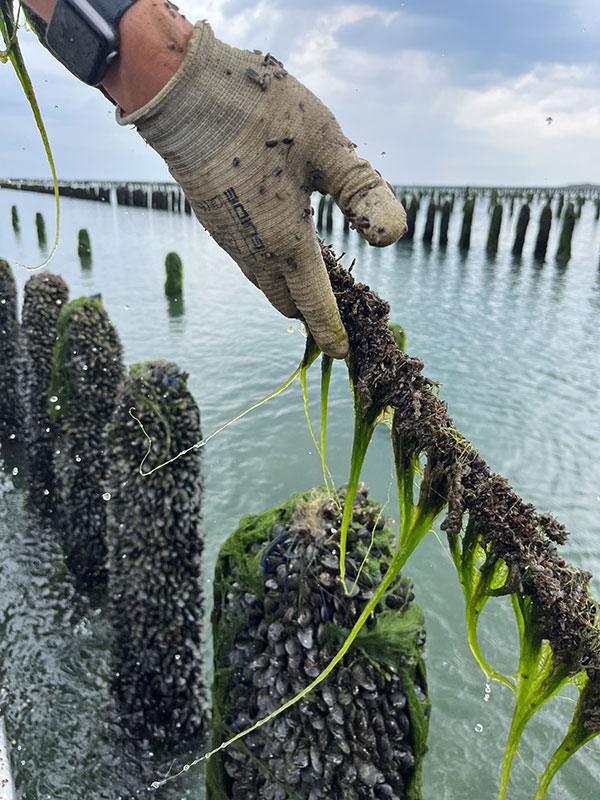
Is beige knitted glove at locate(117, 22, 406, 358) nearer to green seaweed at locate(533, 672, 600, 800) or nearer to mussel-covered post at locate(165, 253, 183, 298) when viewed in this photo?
green seaweed at locate(533, 672, 600, 800)

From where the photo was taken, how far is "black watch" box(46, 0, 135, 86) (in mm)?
1716

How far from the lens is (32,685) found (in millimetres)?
6316

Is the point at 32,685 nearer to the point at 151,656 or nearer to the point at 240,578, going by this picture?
the point at 151,656

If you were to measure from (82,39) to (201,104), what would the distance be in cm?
41

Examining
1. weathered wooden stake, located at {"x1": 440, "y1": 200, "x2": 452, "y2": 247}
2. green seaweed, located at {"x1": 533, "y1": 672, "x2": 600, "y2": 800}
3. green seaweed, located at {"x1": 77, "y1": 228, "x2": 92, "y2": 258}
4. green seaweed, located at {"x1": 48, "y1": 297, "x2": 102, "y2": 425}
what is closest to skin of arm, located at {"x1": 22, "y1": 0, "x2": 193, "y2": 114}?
green seaweed, located at {"x1": 533, "y1": 672, "x2": 600, "y2": 800}

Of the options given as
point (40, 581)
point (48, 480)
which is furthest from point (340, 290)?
point (48, 480)

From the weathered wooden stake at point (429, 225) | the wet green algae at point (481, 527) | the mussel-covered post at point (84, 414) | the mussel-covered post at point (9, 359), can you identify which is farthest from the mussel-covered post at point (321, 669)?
the weathered wooden stake at point (429, 225)

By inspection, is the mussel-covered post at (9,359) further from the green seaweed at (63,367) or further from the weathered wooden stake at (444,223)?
the weathered wooden stake at (444,223)

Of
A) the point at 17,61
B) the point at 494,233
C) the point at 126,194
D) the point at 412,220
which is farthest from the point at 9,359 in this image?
the point at 126,194

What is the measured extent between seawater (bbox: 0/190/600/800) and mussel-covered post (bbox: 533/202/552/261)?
32.7 inches

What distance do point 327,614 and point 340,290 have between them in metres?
1.73

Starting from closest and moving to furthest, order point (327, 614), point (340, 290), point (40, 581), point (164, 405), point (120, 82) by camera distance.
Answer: point (120, 82) → point (340, 290) → point (327, 614) → point (164, 405) → point (40, 581)

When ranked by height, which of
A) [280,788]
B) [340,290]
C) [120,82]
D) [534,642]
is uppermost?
[120,82]

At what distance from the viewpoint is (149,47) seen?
5.73ft
